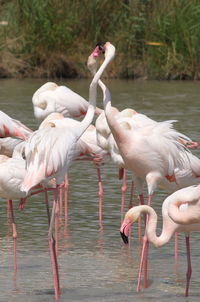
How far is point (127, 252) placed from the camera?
684cm

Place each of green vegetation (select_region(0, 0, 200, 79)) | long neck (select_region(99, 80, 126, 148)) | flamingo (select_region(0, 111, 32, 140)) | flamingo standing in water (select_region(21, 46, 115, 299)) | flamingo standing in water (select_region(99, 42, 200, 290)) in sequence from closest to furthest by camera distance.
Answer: flamingo standing in water (select_region(21, 46, 115, 299)) < long neck (select_region(99, 80, 126, 148)) < flamingo standing in water (select_region(99, 42, 200, 290)) < flamingo (select_region(0, 111, 32, 140)) < green vegetation (select_region(0, 0, 200, 79))

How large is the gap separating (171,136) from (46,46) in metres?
13.5

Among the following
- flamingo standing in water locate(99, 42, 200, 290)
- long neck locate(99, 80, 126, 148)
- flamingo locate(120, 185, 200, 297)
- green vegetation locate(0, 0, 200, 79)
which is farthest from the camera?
green vegetation locate(0, 0, 200, 79)

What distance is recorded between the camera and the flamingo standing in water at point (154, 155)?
254 inches

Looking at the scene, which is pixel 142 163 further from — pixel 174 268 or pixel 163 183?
pixel 174 268

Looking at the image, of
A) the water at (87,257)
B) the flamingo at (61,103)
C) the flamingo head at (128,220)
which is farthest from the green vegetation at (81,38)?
the flamingo head at (128,220)

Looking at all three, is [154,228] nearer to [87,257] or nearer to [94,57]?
[87,257]

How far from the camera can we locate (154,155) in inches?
256

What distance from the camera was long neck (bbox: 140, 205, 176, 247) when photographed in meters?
5.79

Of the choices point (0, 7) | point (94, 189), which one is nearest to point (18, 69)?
point (0, 7)

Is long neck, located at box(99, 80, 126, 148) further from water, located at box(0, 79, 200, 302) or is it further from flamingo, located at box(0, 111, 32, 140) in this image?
flamingo, located at box(0, 111, 32, 140)

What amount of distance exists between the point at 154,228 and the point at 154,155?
2.74 feet

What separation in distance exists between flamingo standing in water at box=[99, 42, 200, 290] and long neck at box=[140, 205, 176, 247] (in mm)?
332

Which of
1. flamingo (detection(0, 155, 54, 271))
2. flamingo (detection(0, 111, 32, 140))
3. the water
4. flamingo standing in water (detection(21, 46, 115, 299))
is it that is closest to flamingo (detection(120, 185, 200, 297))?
the water
